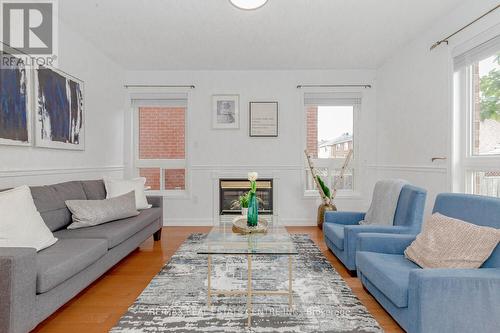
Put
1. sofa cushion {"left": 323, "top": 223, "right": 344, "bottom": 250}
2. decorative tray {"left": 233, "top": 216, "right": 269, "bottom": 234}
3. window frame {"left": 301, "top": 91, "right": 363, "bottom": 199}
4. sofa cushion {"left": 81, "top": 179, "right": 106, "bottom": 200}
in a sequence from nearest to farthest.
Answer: decorative tray {"left": 233, "top": 216, "right": 269, "bottom": 234}, sofa cushion {"left": 323, "top": 223, "right": 344, "bottom": 250}, sofa cushion {"left": 81, "top": 179, "right": 106, "bottom": 200}, window frame {"left": 301, "top": 91, "right": 363, "bottom": 199}

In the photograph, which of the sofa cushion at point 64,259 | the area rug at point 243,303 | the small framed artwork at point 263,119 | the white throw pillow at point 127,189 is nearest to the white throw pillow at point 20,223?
the sofa cushion at point 64,259

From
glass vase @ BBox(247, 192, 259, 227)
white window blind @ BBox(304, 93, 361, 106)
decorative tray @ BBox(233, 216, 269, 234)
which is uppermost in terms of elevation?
white window blind @ BBox(304, 93, 361, 106)

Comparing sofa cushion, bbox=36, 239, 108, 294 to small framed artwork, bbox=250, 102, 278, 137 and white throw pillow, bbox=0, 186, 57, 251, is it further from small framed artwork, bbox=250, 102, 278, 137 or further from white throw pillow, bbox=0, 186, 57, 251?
small framed artwork, bbox=250, 102, 278, 137

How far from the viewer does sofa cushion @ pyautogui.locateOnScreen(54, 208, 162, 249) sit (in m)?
2.68

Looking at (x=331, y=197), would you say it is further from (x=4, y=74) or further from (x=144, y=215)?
(x=4, y=74)

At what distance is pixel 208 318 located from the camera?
2.07 m

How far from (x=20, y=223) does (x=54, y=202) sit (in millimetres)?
719

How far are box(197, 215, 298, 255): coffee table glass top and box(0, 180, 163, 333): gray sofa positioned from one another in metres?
0.87

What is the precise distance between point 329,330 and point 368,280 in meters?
0.57

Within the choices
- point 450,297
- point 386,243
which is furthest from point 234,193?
point 450,297

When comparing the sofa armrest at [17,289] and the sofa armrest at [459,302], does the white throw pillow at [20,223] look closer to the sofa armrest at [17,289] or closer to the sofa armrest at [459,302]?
the sofa armrest at [17,289]

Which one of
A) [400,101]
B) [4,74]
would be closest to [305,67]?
[400,101]

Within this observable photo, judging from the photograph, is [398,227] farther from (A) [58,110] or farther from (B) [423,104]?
(A) [58,110]

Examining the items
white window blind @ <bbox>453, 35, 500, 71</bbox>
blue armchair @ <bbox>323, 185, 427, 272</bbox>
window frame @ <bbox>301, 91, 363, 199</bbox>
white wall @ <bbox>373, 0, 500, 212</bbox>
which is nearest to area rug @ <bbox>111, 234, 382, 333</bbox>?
blue armchair @ <bbox>323, 185, 427, 272</bbox>
